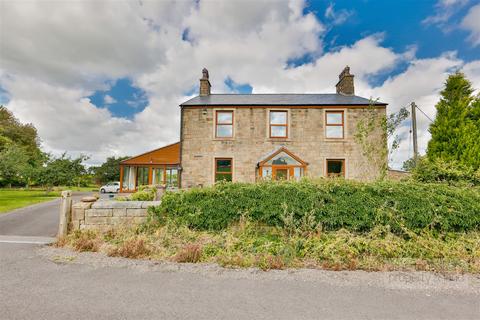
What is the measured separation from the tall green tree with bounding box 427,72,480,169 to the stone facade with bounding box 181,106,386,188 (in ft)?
12.5

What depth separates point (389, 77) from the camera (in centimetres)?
1432

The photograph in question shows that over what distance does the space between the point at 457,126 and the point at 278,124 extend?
8.00 metres

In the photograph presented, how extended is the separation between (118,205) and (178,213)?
5.40ft

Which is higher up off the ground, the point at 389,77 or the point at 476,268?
the point at 389,77

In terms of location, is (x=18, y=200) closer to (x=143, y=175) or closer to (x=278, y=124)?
(x=143, y=175)

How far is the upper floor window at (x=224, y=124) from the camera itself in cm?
1338

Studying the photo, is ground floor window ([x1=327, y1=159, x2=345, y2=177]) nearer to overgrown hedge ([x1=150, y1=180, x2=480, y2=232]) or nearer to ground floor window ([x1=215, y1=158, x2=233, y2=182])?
ground floor window ([x1=215, y1=158, x2=233, y2=182])

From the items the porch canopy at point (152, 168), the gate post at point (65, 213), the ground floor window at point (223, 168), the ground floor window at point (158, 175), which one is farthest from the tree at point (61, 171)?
the gate post at point (65, 213)

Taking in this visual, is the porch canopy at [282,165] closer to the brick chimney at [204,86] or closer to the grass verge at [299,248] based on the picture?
the brick chimney at [204,86]

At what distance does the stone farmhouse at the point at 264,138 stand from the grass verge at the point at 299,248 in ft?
26.4

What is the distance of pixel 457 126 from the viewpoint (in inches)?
324

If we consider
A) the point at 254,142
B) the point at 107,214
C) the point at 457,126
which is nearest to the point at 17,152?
the point at 107,214

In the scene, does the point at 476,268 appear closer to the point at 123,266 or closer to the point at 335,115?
the point at 123,266

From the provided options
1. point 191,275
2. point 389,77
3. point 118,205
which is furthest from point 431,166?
point 389,77
